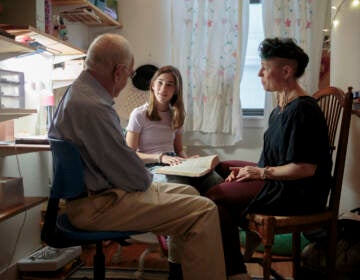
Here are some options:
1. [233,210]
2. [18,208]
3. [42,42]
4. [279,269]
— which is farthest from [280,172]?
[42,42]

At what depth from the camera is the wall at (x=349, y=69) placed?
6.35ft

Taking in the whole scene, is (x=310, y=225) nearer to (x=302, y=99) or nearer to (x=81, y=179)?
(x=302, y=99)

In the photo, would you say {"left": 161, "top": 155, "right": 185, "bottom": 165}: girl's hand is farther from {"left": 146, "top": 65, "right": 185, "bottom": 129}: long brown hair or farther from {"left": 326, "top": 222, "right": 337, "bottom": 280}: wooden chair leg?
{"left": 326, "top": 222, "right": 337, "bottom": 280}: wooden chair leg

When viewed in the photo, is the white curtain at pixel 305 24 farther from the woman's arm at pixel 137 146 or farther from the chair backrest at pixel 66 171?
the chair backrest at pixel 66 171

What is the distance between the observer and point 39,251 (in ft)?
6.91

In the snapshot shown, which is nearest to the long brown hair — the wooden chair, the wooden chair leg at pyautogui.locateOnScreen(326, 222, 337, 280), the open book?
the open book

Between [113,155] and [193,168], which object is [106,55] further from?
[193,168]

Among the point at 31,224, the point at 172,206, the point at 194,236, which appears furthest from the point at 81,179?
the point at 31,224

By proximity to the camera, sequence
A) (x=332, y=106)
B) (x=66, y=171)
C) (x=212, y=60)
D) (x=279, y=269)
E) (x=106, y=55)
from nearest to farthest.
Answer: (x=66, y=171), (x=106, y=55), (x=332, y=106), (x=279, y=269), (x=212, y=60)

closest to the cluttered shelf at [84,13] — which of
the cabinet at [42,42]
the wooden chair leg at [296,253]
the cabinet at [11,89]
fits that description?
the cabinet at [42,42]

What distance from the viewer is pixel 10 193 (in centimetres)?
143

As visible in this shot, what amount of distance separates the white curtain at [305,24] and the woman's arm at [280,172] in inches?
52.5

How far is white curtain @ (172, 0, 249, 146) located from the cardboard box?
1.54 m

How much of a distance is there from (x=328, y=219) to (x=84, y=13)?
181cm
